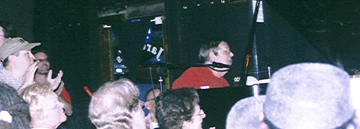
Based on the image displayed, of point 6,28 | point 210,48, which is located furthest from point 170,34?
point 6,28

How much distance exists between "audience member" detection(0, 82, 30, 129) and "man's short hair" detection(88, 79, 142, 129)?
1.30 ft

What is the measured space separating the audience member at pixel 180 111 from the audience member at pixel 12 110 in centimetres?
72

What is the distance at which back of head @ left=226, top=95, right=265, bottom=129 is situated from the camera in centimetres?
153

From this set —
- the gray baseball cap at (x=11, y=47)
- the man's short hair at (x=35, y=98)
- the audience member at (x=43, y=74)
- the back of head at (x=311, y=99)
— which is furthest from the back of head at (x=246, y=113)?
the audience member at (x=43, y=74)

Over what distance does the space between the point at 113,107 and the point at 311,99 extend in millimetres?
912

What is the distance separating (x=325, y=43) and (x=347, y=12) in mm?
383

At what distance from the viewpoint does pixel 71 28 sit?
4.42 metres

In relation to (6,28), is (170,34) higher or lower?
Answer: lower

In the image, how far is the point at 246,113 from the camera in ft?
5.24

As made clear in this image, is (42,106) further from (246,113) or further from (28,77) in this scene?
(246,113)

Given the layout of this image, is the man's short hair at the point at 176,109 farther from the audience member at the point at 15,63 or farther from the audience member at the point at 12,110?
the audience member at the point at 15,63

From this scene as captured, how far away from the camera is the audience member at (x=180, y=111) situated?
1.74 metres

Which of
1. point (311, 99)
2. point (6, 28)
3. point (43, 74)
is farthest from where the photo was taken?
point (43, 74)

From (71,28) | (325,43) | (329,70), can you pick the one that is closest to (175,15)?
(71,28)
